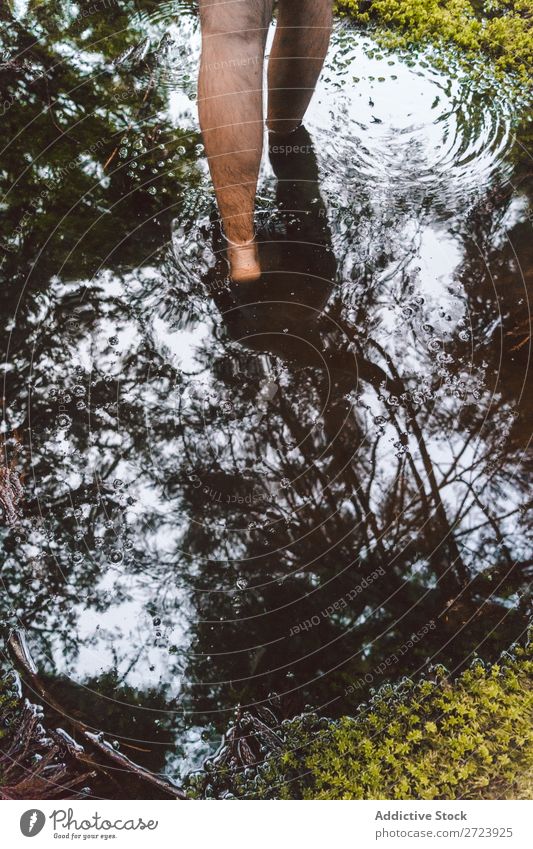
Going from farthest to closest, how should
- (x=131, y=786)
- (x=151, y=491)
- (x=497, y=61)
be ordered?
(x=497, y=61)
(x=151, y=491)
(x=131, y=786)

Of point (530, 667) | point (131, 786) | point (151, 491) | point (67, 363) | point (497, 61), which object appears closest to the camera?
point (131, 786)

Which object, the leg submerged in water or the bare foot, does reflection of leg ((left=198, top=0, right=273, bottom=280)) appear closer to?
the leg submerged in water

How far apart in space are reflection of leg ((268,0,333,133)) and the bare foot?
0.71m

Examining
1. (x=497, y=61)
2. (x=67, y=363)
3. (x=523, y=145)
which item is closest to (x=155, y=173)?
(x=67, y=363)

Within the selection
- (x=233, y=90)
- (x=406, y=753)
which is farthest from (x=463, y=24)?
(x=406, y=753)

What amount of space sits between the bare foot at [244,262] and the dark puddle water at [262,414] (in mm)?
51

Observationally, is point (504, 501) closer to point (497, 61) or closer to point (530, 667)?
point (530, 667)

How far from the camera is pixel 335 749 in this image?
131cm

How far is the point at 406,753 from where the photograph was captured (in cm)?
132

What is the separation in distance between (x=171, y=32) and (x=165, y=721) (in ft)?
8.91

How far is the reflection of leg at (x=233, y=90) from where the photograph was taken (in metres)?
1.50
